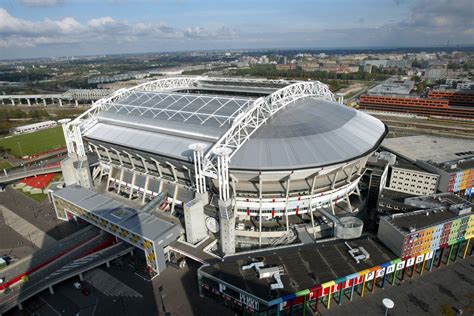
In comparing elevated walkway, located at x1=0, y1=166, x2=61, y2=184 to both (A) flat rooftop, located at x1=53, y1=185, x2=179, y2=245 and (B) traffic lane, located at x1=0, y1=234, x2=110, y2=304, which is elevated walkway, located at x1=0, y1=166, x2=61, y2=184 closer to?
(A) flat rooftop, located at x1=53, y1=185, x2=179, y2=245

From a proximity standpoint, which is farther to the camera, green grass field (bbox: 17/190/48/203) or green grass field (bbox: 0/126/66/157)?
green grass field (bbox: 0/126/66/157)

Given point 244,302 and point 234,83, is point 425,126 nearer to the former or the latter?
point 234,83

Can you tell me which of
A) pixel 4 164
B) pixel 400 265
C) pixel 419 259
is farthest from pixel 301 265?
pixel 4 164

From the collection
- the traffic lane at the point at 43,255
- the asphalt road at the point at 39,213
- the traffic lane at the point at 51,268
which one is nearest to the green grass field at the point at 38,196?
the asphalt road at the point at 39,213

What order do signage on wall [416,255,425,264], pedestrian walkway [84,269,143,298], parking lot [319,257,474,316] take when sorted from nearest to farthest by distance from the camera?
1. parking lot [319,257,474,316]
2. pedestrian walkway [84,269,143,298]
3. signage on wall [416,255,425,264]

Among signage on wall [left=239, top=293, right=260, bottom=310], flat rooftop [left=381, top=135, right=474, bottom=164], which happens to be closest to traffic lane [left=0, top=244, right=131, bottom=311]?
signage on wall [left=239, top=293, right=260, bottom=310]

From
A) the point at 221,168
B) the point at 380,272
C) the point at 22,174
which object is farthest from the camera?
the point at 22,174

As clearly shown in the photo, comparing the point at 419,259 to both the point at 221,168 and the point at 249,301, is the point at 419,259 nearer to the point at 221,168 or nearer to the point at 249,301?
the point at 249,301
